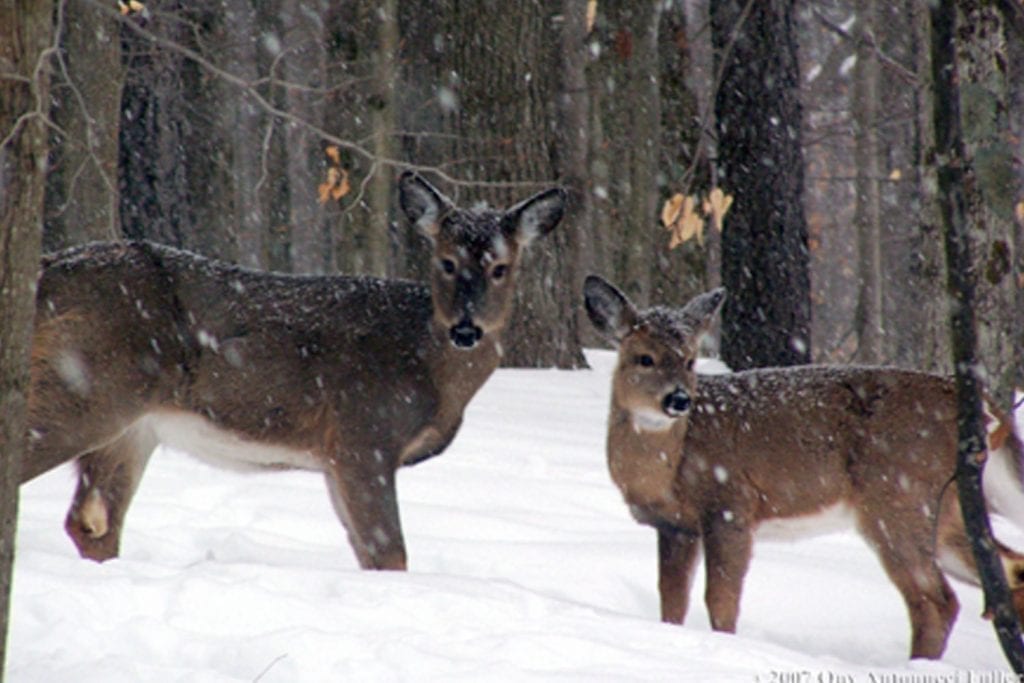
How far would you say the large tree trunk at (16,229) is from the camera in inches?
135

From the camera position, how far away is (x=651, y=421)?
21.1 feet

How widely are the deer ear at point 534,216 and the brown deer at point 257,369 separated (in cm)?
3

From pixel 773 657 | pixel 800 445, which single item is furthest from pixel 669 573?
pixel 773 657

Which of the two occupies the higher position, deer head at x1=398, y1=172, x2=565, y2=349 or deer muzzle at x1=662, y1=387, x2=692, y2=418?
deer head at x1=398, y1=172, x2=565, y2=349

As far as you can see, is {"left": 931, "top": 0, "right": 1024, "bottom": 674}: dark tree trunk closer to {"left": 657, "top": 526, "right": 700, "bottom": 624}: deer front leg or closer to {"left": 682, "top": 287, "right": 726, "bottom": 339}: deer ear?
{"left": 657, "top": 526, "right": 700, "bottom": 624}: deer front leg

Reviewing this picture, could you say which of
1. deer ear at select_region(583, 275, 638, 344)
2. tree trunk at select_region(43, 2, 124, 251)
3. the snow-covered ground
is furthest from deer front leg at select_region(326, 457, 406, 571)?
tree trunk at select_region(43, 2, 124, 251)

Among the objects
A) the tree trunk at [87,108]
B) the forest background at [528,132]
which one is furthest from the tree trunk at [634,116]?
the tree trunk at [87,108]

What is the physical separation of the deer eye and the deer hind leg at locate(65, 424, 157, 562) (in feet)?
7.41

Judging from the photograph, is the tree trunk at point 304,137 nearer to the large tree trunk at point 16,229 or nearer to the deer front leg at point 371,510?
the deer front leg at point 371,510

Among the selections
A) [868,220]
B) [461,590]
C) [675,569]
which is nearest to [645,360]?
[675,569]

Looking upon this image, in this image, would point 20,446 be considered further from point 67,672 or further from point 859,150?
point 859,150

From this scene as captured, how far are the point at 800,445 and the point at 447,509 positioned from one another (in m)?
2.04

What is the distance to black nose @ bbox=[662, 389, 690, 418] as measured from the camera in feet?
20.3

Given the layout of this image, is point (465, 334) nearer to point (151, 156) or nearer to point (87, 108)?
point (87, 108)
